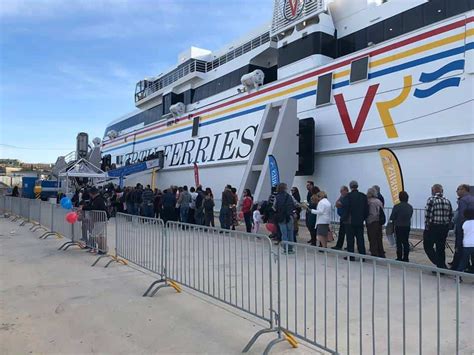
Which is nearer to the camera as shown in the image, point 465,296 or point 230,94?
point 465,296

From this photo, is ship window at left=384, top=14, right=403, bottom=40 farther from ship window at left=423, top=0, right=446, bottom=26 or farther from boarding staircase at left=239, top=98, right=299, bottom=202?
boarding staircase at left=239, top=98, right=299, bottom=202

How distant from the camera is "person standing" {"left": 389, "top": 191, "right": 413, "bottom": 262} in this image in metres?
6.89

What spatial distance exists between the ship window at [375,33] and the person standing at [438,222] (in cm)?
810

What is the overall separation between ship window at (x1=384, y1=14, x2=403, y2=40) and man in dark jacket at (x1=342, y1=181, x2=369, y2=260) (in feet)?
24.1

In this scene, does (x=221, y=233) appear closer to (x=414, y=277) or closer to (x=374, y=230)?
(x=414, y=277)

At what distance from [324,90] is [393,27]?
2.87 m

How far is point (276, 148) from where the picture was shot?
12.9 m

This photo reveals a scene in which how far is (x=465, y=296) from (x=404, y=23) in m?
9.77

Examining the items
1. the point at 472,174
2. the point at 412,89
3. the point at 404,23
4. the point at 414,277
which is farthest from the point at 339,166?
the point at 414,277

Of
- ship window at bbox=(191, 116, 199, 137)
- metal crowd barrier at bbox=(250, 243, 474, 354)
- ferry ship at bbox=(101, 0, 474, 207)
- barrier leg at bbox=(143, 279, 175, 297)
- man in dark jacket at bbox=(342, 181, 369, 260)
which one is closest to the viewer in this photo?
metal crowd barrier at bbox=(250, 243, 474, 354)

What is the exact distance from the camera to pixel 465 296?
16.5 ft

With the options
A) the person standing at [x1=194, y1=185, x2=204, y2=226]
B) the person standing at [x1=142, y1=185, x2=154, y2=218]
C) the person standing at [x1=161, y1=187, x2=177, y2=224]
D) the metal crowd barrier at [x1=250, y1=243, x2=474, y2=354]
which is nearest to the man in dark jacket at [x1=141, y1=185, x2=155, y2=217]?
the person standing at [x1=142, y1=185, x2=154, y2=218]

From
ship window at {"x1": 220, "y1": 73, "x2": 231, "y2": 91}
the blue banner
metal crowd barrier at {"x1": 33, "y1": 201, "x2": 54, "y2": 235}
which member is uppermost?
ship window at {"x1": 220, "y1": 73, "x2": 231, "y2": 91}

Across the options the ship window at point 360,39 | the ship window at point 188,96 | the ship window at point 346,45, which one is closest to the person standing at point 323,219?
the ship window at point 360,39
